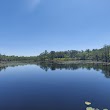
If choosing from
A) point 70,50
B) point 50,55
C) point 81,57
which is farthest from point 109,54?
point 70,50

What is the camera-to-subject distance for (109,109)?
18.1 meters

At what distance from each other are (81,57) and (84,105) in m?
140

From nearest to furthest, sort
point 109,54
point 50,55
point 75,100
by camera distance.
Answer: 1. point 75,100
2. point 109,54
3. point 50,55

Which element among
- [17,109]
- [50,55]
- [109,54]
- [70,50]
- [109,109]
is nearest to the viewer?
[109,109]

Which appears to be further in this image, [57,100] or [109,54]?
[109,54]

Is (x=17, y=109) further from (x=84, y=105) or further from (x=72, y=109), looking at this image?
(x=84, y=105)

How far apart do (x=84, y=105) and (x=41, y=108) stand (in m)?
5.31

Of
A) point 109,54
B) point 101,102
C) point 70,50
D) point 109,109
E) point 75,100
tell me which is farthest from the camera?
point 70,50

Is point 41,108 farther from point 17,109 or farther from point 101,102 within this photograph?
point 101,102

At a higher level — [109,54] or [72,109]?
[109,54]

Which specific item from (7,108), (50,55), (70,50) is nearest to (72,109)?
(7,108)

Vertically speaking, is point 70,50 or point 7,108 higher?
point 70,50

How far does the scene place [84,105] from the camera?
20.1m

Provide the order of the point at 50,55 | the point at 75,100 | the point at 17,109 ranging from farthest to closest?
the point at 50,55 < the point at 75,100 < the point at 17,109
